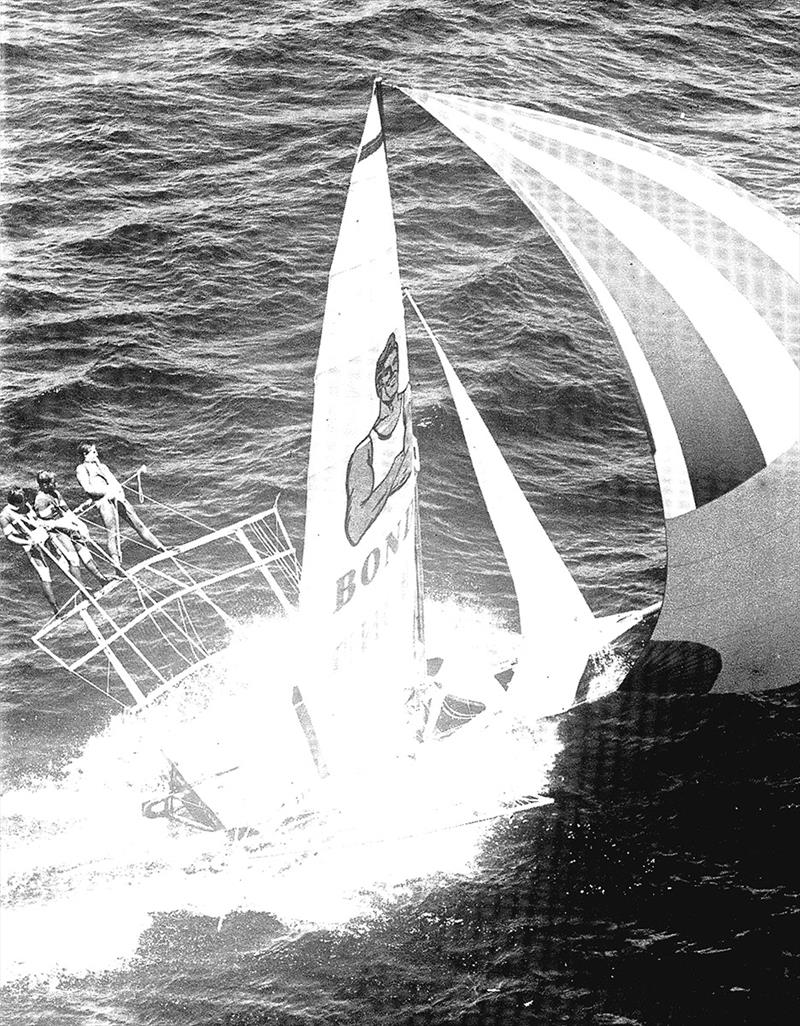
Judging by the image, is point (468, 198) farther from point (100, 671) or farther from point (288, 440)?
point (100, 671)

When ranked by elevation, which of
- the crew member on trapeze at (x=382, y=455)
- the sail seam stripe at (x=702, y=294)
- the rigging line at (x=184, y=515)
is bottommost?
the rigging line at (x=184, y=515)

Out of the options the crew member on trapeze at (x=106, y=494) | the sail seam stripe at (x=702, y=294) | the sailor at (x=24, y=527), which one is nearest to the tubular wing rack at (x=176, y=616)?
the crew member on trapeze at (x=106, y=494)

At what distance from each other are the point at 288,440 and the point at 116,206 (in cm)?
1101

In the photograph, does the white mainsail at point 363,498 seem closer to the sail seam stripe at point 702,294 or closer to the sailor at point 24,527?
the sail seam stripe at point 702,294

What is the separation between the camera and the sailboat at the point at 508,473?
2152 centimetres

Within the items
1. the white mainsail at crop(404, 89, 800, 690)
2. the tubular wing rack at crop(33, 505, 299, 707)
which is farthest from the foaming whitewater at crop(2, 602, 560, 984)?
the white mainsail at crop(404, 89, 800, 690)

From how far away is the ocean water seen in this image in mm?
24453

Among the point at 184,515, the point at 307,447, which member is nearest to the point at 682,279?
the point at 184,515

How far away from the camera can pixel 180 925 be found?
25578mm

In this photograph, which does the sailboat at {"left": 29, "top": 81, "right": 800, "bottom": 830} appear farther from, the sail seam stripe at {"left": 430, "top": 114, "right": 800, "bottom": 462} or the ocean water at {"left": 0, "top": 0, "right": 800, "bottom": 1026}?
the ocean water at {"left": 0, "top": 0, "right": 800, "bottom": 1026}

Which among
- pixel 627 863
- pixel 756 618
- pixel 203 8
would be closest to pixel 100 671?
pixel 627 863

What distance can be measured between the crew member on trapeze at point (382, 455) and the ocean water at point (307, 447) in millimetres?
7402

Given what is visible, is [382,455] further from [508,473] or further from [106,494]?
[106,494]

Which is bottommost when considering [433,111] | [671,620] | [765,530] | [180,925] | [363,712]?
[180,925]
